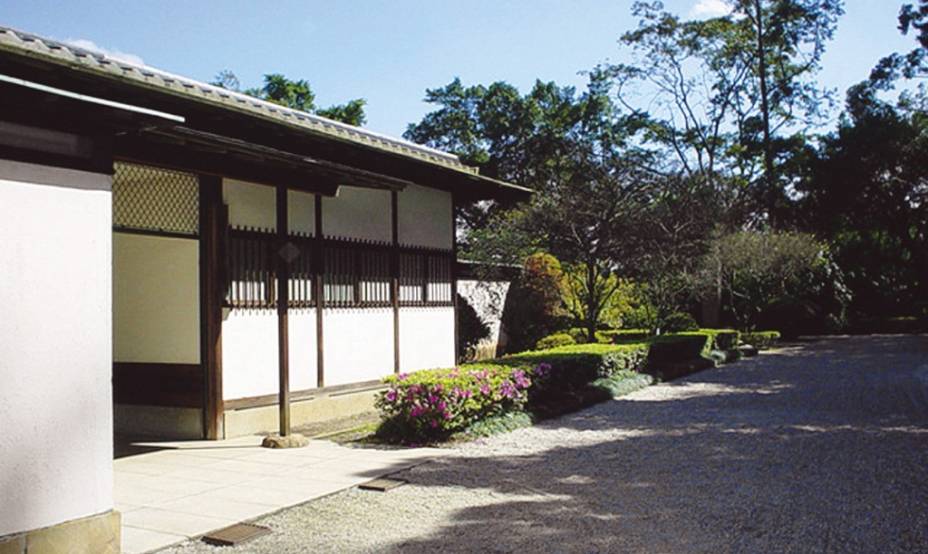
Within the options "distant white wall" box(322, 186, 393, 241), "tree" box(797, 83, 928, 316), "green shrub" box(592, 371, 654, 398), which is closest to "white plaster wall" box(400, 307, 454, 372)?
"distant white wall" box(322, 186, 393, 241)

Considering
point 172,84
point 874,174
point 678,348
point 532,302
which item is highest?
point 874,174

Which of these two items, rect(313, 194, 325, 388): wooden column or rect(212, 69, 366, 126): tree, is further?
rect(212, 69, 366, 126): tree

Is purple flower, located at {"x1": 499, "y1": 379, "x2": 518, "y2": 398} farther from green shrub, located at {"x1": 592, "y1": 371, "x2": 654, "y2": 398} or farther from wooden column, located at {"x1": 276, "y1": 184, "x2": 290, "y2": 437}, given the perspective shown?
green shrub, located at {"x1": 592, "y1": 371, "x2": 654, "y2": 398}

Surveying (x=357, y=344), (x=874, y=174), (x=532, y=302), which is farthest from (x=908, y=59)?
(x=357, y=344)

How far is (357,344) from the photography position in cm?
1005

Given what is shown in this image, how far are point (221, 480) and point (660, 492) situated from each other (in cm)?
353

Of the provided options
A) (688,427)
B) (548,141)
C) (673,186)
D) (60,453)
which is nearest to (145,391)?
(60,453)

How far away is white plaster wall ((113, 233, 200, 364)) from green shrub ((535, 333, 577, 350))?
31.6 feet

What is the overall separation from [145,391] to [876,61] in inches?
986

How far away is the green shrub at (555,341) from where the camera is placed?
54.5 feet

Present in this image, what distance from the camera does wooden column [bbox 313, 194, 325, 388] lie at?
9.38 metres

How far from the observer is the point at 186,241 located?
27.1ft

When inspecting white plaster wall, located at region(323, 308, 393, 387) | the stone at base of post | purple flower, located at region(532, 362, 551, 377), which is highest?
white plaster wall, located at region(323, 308, 393, 387)

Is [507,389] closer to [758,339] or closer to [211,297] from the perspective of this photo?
[211,297]
